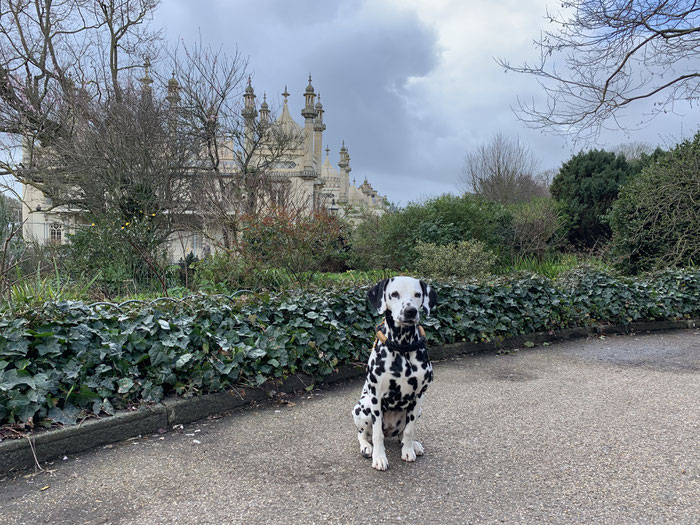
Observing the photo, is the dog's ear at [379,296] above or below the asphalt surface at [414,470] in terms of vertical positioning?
above

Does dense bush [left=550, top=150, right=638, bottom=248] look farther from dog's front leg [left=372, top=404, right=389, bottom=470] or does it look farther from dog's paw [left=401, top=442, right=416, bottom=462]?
dog's front leg [left=372, top=404, right=389, bottom=470]

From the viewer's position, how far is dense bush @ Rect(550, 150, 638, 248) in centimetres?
1827

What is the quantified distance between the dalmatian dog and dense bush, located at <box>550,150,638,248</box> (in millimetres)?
16673

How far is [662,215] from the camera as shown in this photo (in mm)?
9711

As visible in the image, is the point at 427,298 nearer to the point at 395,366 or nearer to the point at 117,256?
the point at 395,366

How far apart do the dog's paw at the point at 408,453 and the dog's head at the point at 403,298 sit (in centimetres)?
88

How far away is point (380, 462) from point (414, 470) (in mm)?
238

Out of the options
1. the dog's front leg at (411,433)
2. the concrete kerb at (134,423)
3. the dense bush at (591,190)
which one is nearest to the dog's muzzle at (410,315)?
the dog's front leg at (411,433)

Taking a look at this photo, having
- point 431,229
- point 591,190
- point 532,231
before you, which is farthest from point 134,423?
point 591,190

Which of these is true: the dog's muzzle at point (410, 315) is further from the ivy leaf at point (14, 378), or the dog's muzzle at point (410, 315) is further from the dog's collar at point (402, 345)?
the ivy leaf at point (14, 378)

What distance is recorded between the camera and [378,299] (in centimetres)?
295

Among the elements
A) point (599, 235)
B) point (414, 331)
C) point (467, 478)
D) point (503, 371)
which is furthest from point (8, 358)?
point (599, 235)

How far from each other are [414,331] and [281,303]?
222 cm

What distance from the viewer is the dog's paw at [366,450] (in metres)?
3.13
